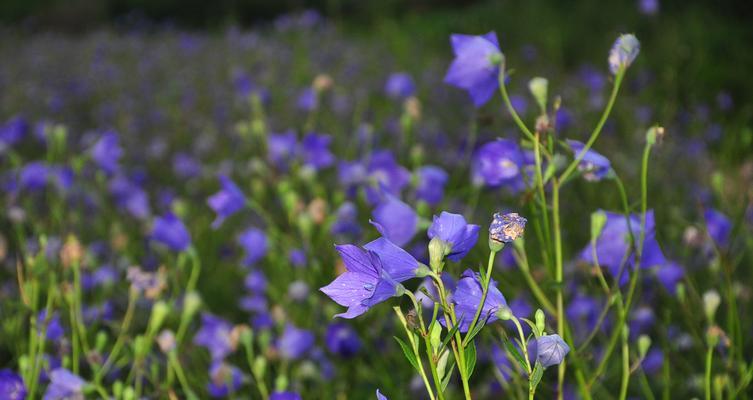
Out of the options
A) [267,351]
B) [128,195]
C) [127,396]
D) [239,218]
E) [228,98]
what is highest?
[127,396]

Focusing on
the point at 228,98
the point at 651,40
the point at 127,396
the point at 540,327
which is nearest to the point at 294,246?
the point at 127,396

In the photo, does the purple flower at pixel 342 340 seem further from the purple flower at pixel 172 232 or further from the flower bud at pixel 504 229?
the flower bud at pixel 504 229

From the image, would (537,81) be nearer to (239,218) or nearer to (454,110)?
(239,218)

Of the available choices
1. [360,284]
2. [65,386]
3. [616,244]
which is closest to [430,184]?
[616,244]

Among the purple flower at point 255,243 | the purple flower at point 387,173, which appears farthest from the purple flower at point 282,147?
the purple flower at point 387,173

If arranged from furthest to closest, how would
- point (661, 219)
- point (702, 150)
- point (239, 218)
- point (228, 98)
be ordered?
point (228, 98)
point (702, 150)
point (239, 218)
point (661, 219)

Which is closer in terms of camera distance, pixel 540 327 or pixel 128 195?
pixel 540 327

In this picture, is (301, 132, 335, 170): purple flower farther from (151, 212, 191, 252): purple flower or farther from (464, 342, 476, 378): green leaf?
(464, 342, 476, 378): green leaf

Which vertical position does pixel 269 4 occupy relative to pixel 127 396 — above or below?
below
